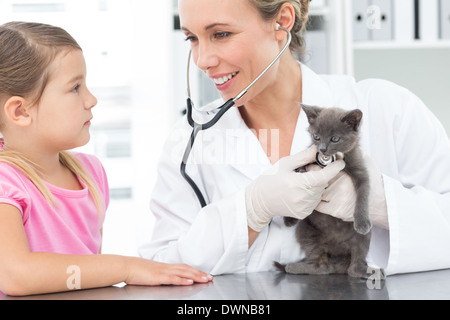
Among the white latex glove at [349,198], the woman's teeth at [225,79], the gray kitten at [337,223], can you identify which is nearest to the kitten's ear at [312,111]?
the gray kitten at [337,223]

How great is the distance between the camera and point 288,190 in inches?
39.4

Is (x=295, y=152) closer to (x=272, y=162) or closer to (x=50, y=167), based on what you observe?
(x=272, y=162)

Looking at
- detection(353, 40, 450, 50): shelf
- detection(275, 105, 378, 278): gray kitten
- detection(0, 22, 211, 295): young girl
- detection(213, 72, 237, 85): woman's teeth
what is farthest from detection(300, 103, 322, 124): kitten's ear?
detection(353, 40, 450, 50): shelf

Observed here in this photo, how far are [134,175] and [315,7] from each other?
1.05 meters

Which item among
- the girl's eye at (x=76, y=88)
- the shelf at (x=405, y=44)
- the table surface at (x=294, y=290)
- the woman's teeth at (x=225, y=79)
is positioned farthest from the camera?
the shelf at (x=405, y=44)

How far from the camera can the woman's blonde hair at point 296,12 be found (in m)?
1.14

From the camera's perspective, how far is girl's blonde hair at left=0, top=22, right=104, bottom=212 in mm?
1010

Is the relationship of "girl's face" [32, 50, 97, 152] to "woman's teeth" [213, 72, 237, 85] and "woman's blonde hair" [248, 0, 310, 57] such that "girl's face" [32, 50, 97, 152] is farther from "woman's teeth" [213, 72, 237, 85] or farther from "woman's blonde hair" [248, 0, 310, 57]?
Result: "woman's blonde hair" [248, 0, 310, 57]

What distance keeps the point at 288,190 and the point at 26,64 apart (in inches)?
21.7

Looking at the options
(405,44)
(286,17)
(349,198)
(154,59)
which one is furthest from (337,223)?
(154,59)

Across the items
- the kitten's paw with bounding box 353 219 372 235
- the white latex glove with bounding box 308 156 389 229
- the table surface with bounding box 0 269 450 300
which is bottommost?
the table surface with bounding box 0 269 450 300

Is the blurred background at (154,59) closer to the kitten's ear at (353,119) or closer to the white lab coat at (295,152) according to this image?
the white lab coat at (295,152)

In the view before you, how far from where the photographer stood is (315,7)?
212 cm
